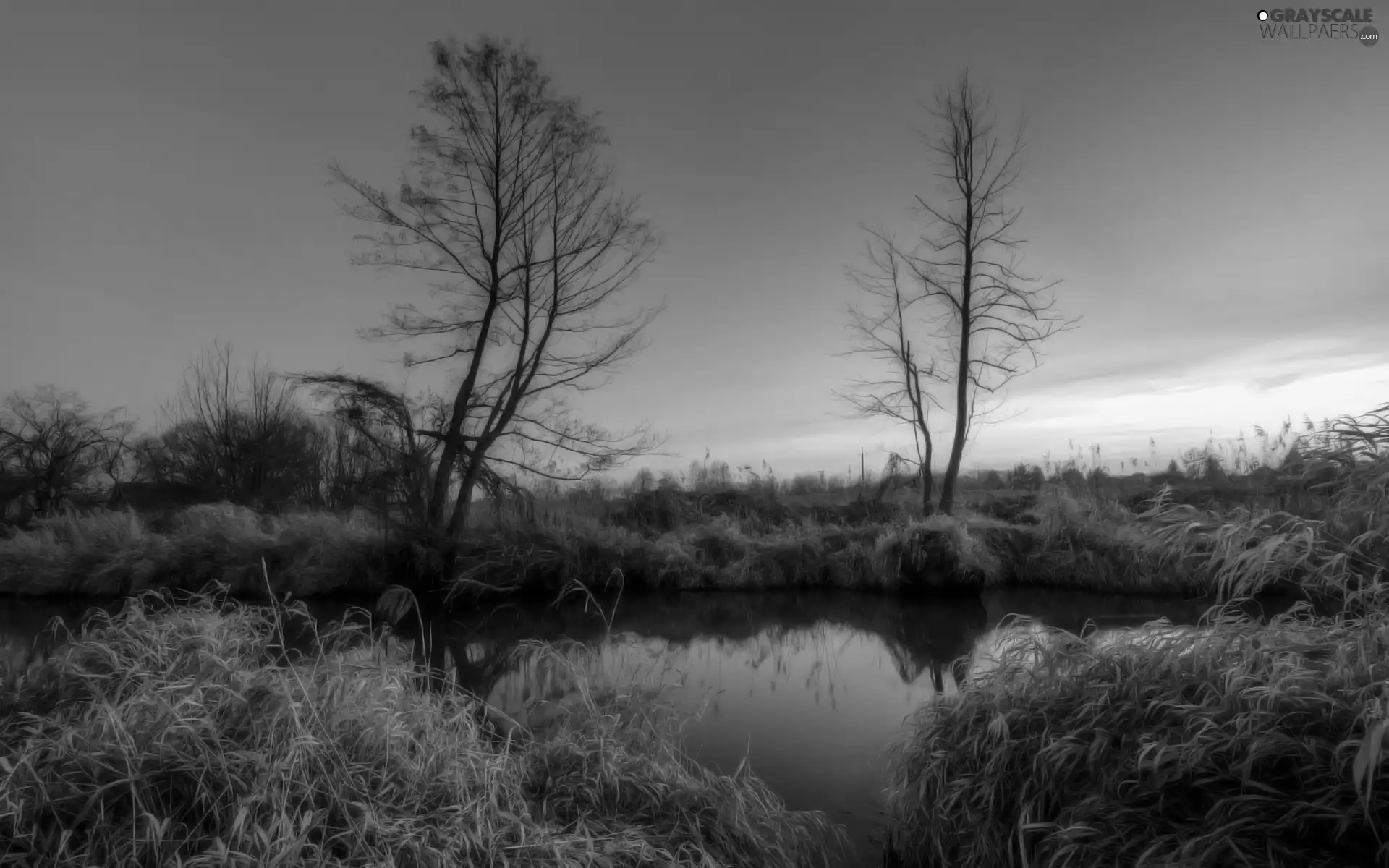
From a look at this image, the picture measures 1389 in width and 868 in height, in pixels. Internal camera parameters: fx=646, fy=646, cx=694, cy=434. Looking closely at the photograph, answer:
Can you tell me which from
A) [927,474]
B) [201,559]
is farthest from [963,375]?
[201,559]

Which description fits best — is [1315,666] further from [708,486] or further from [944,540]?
[708,486]

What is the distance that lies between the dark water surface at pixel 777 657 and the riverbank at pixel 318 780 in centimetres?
89

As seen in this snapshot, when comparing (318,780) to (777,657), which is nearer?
(318,780)

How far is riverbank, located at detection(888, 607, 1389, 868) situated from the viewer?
6.12 feet

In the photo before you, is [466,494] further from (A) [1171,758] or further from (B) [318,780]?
(A) [1171,758]

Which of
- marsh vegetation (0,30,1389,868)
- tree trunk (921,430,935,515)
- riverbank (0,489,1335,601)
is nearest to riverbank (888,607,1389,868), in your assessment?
marsh vegetation (0,30,1389,868)

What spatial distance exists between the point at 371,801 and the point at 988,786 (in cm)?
240

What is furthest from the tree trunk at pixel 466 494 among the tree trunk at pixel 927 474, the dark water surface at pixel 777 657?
the tree trunk at pixel 927 474

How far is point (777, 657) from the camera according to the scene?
22.5 ft

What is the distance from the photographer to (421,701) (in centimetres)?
334

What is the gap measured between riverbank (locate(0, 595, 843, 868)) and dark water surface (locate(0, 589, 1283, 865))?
0.89 m

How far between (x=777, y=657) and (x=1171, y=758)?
197 inches

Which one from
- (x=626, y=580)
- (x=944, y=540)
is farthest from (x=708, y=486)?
(x=944, y=540)

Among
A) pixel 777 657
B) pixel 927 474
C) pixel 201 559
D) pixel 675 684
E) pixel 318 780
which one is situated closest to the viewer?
pixel 318 780
